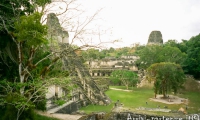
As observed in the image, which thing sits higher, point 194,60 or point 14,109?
point 194,60

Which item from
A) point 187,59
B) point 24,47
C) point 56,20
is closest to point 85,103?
point 24,47

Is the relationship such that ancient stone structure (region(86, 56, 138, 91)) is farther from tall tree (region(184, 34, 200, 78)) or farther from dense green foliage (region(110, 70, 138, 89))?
tall tree (region(184, 34, 200, 78))

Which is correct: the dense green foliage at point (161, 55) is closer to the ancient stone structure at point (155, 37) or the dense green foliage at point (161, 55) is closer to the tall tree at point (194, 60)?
the tall tree at point (194, 60)

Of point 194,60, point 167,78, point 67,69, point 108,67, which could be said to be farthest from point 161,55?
point 67,69

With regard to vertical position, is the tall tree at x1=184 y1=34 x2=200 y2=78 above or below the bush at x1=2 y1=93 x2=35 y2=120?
above

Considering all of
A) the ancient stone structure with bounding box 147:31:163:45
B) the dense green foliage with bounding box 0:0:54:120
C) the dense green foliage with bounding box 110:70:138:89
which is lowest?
the dense green foliage with bounding box 110:70:138:89

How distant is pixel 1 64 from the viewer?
27.5 ft

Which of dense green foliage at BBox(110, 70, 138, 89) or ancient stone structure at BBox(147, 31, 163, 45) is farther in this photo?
ancient stone structure at BBox(147, 31, 163, 45)

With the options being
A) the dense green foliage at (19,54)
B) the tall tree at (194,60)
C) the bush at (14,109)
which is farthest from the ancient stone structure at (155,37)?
the bush at (14,109)

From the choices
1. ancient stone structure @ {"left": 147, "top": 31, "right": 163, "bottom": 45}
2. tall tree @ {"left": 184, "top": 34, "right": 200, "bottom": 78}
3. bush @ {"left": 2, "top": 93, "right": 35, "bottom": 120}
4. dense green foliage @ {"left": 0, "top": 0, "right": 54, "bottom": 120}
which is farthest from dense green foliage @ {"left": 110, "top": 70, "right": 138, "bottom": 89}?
ancient stone structure @ {"left": 147, "top": 31, "right": 163, "bottom": 45}

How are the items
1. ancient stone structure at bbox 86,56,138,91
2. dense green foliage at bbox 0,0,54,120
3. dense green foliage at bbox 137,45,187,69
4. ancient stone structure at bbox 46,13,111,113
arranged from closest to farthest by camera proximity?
1. dense green foliage at bbox 0,0,54,120
2. ancient stone structure at bbox 46,13,111,113
3. dense green foliage at bbox 137,45,187,69
4. ancient stone structure at bbox 86,56,138,91

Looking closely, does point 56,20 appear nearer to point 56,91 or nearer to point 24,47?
point 24,47

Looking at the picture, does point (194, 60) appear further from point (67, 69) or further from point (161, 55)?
point (67, 69)

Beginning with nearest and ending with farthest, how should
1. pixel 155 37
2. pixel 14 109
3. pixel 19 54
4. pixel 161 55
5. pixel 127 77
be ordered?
pixel 14 109 < pixel 19 54 < pixel 127 77 < pixel 161 55 < pixel 155 37
